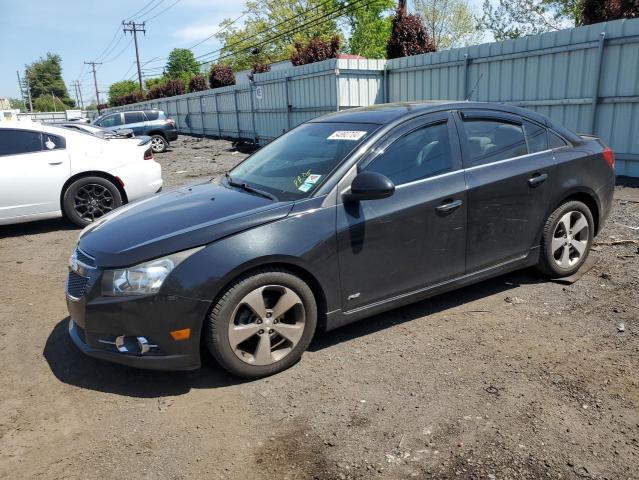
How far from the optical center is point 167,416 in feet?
9.70

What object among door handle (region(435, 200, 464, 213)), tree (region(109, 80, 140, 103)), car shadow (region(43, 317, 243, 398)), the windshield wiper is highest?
tree (region(109, 80, 140, 103))

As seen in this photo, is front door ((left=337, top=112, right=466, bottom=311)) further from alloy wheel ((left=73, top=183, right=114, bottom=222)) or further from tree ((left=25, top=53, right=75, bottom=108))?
tree ((left=25, top=53, right=75, bottom=108))

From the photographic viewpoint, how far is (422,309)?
423cm

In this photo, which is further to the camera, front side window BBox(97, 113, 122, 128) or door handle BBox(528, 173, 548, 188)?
front side window BBox(97, 113, 122, 128)

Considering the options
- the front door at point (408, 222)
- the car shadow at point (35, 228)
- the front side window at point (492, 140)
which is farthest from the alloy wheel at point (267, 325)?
the car shadow at point (35, 228)

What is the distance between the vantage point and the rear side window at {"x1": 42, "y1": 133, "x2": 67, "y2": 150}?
281 inches

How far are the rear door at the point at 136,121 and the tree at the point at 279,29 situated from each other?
36.5m

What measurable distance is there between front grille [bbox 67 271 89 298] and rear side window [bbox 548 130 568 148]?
12.5ft

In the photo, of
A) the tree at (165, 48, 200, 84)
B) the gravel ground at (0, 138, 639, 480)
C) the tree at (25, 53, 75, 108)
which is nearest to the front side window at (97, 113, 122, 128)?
the gravel ground at (0, 138, 639, 480)

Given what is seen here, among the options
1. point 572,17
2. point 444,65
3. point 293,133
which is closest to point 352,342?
point 293,133

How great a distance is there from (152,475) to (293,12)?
61032 mm

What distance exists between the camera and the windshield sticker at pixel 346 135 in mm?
3725

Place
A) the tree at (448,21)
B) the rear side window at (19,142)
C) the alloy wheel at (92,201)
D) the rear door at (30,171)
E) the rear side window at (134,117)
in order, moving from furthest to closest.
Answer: the tree at (448,21) → the rear side window at (134,117) → the alloy wheel at (92,201) → the rear side window at (19,142) → the rear door at (30,171)

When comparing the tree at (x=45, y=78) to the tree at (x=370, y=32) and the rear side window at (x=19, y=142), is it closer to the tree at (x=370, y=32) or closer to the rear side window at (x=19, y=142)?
the tree at (x=370, y=32)
